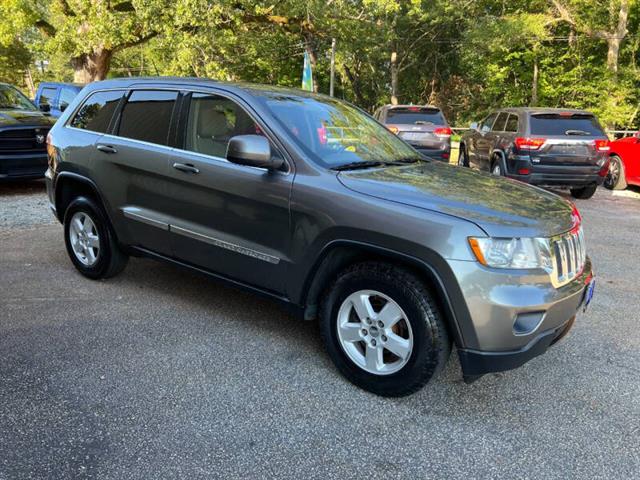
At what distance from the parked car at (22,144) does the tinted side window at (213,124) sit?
590 centimetres

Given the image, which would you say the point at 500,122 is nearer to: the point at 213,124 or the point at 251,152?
the point at 213,124

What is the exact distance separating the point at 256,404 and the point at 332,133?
6.26 feet

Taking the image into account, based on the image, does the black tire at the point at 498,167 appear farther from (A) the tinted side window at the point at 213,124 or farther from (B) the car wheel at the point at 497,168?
(A) the tinted side window at the point at 213,124

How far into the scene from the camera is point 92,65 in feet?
65.7

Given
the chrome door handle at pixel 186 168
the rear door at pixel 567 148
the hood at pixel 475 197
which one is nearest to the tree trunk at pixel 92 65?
the rear door at pixel 567 148

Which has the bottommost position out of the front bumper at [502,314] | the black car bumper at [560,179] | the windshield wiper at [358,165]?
the front bumper at [502,314]

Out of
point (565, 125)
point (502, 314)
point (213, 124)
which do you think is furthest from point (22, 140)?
point (565, 125)

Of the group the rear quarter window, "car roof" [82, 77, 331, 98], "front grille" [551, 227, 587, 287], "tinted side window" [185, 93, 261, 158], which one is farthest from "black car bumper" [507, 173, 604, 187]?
"tinted side window" [185, 93, 261, 158]

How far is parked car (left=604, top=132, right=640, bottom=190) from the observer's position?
11.0 metres

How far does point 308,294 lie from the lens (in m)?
3.27

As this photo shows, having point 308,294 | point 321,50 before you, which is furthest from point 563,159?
point 321,50

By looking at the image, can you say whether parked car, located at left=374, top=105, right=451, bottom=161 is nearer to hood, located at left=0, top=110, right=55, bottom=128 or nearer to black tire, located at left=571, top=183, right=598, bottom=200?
black tire, located at left=571, top=183, right=598, bottom=200

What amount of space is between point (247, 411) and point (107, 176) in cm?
245

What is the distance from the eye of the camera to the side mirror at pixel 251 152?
3.19m
